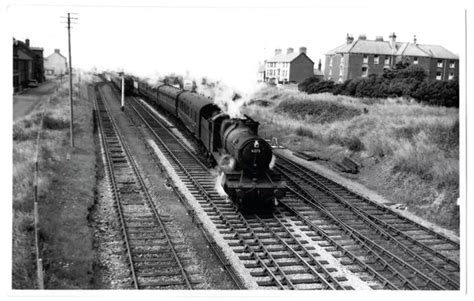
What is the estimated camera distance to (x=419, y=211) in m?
13.0

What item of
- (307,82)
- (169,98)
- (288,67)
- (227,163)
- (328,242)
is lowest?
(328,242)

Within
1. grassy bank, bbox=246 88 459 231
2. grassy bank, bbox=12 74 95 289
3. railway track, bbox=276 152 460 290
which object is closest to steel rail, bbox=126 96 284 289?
railway track, bbox=276 152 460 290

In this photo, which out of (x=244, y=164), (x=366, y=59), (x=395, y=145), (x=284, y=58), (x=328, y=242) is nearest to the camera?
(x=328, y=242)

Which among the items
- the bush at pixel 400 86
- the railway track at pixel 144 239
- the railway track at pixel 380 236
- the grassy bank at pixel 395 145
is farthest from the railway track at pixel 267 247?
the bush at pixel 400 86

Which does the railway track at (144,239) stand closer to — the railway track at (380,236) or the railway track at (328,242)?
→ the railway track at (328,242)

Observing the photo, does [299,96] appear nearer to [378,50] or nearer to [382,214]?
[378,50]

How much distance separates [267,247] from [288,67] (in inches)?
1196

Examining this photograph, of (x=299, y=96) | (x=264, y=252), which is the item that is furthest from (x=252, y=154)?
(x=299, y=96)

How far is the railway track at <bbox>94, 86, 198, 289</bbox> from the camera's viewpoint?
27.9ft

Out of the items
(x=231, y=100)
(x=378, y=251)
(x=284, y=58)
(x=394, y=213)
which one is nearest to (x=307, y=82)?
(x=284, y=58)

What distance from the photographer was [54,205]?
38.6 feet

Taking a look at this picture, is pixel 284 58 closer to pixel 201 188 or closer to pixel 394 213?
pixel 201 188

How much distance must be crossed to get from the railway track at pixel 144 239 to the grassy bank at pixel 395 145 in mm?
7857

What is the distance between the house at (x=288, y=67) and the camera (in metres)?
37.4
